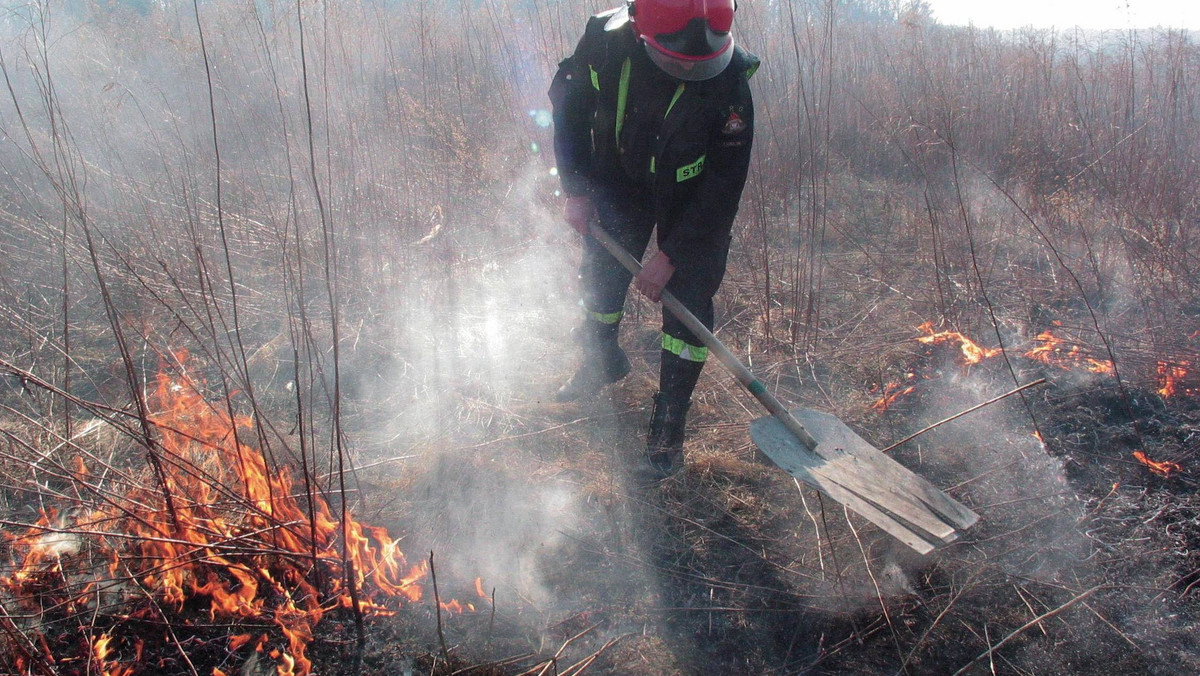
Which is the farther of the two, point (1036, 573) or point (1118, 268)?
point (1118, 268)

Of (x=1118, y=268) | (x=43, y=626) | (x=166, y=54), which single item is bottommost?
(x=1118, y=268)

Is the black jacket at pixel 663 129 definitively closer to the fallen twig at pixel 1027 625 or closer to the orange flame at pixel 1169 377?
the fallen twig at pixel 1027 625

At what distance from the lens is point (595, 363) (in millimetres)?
3344

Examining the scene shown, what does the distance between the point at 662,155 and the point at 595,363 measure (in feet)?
4.11

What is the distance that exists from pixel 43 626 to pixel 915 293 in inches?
188

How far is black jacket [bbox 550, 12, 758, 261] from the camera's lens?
2.37m

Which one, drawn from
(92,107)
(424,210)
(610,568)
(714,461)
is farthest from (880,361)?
(92,107)

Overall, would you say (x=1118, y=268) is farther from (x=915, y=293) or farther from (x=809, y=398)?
(x=809, y=398)

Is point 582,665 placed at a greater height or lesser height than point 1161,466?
greater

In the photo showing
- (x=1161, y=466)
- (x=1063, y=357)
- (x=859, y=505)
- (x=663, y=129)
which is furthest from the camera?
(x=1063, y=357)

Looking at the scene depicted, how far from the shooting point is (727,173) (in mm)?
2459

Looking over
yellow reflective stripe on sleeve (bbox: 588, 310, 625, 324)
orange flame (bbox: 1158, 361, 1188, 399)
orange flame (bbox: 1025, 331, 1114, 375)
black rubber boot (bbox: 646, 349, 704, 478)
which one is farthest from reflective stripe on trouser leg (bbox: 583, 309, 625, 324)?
orange flame (bbox: 1158, 361, 1188, 399)

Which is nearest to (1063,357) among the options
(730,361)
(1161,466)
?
(1161,466)

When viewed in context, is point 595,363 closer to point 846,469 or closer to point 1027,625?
point 846,469
